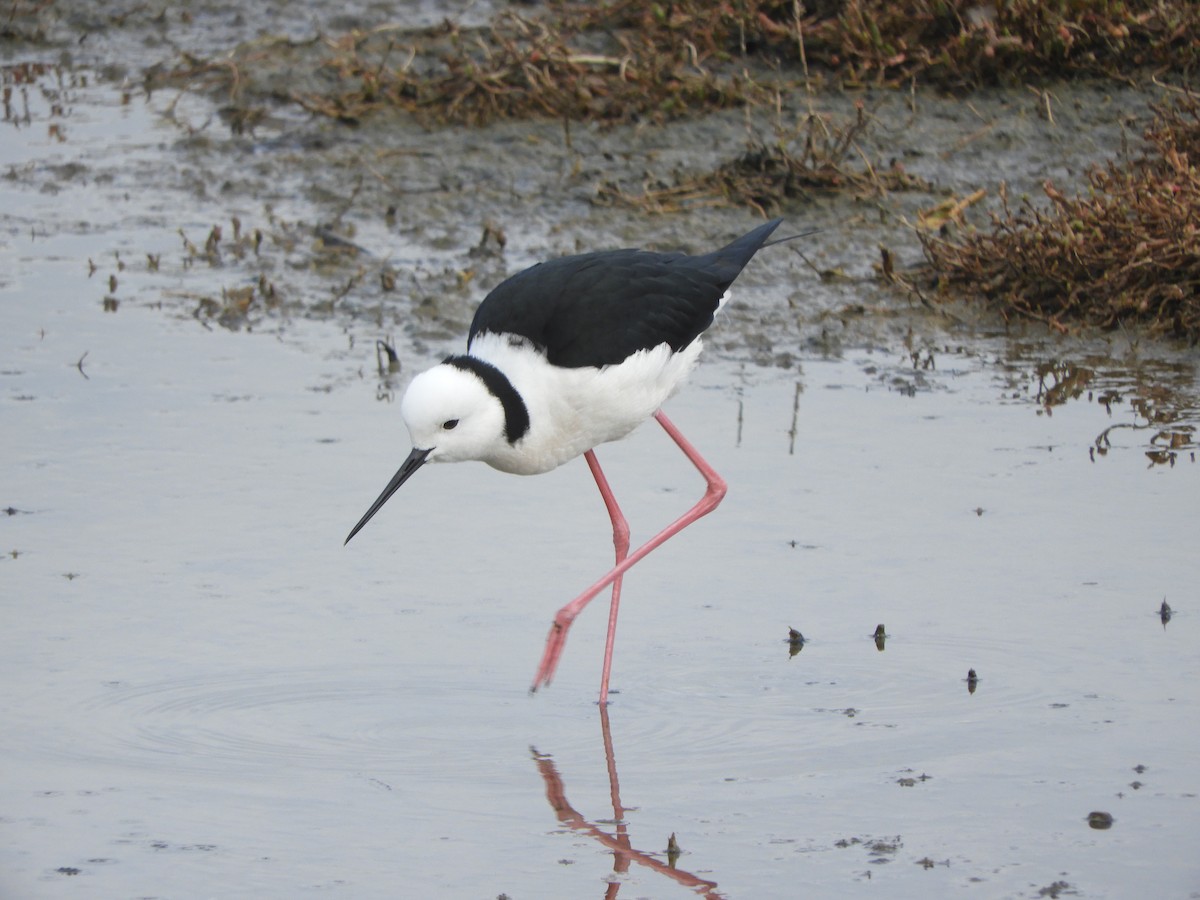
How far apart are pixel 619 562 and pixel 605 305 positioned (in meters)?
0.68

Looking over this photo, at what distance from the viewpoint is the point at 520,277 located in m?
4.95

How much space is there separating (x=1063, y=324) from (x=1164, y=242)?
48 cm

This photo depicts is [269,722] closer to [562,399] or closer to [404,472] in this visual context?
[404,472]

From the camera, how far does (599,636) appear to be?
493 cm

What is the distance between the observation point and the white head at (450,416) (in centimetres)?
451

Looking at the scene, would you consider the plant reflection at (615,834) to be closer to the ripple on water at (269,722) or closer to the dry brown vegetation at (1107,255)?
the ripple on water at (269,722)

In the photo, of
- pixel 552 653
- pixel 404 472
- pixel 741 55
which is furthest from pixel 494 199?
pixel 552 653

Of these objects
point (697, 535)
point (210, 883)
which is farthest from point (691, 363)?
point (210, 883)

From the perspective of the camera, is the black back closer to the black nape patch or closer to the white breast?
the white breast

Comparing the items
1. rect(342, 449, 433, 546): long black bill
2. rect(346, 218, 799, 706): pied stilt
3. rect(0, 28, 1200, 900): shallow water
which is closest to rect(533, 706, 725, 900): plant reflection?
rect(0, 28, 1200, 900): shallow water

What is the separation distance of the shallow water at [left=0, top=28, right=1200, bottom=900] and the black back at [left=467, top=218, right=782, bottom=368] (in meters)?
0.62

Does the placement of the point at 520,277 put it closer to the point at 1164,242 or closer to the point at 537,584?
the point at 537,584

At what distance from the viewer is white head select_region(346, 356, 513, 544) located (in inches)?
178

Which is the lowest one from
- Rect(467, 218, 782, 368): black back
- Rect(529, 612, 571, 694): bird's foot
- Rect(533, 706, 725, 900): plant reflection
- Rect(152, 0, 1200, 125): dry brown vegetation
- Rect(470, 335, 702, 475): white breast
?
Rect(533, 706, 725, 900): plant reflection
